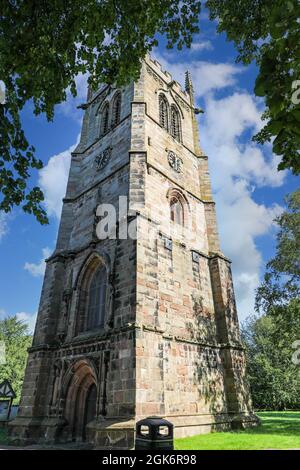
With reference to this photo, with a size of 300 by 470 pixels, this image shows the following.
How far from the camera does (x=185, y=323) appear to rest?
1268cm

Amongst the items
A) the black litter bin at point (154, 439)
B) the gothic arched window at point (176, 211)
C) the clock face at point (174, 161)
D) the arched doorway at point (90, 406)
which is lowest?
the black litter bin at point (154, 439)

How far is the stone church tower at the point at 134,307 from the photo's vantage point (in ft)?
32.6

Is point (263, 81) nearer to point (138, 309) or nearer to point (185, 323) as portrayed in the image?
point (138, 309)

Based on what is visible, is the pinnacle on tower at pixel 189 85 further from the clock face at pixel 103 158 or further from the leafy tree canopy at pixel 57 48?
the leafy tree canopy at pixel 57 48

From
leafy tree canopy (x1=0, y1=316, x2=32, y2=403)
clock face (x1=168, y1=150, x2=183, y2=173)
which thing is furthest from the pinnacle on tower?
leafy tree canopy (x1=0, y1=316, x2=32, y2=403)

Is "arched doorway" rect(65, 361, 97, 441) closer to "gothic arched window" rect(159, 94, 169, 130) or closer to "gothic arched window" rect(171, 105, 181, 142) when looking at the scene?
"gothic arched window" rect(159, 94, 169, 130)

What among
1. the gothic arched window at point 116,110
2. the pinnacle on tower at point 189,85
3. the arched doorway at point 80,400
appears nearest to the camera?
the arched doorway at point 80,400

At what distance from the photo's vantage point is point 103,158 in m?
17.2

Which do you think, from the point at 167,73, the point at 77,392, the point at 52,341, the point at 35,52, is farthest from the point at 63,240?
the point at 167,73

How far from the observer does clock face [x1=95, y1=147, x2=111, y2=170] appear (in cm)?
1693

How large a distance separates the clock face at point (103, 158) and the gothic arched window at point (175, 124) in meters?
4.47

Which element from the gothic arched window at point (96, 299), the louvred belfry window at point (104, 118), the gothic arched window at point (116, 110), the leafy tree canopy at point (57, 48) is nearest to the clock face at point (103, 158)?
the gothic arched window at point (116, 110)

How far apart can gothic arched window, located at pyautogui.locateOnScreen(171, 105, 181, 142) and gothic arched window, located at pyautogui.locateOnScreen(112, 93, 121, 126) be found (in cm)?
342

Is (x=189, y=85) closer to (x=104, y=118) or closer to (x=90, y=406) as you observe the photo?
(x=104, y=118)
